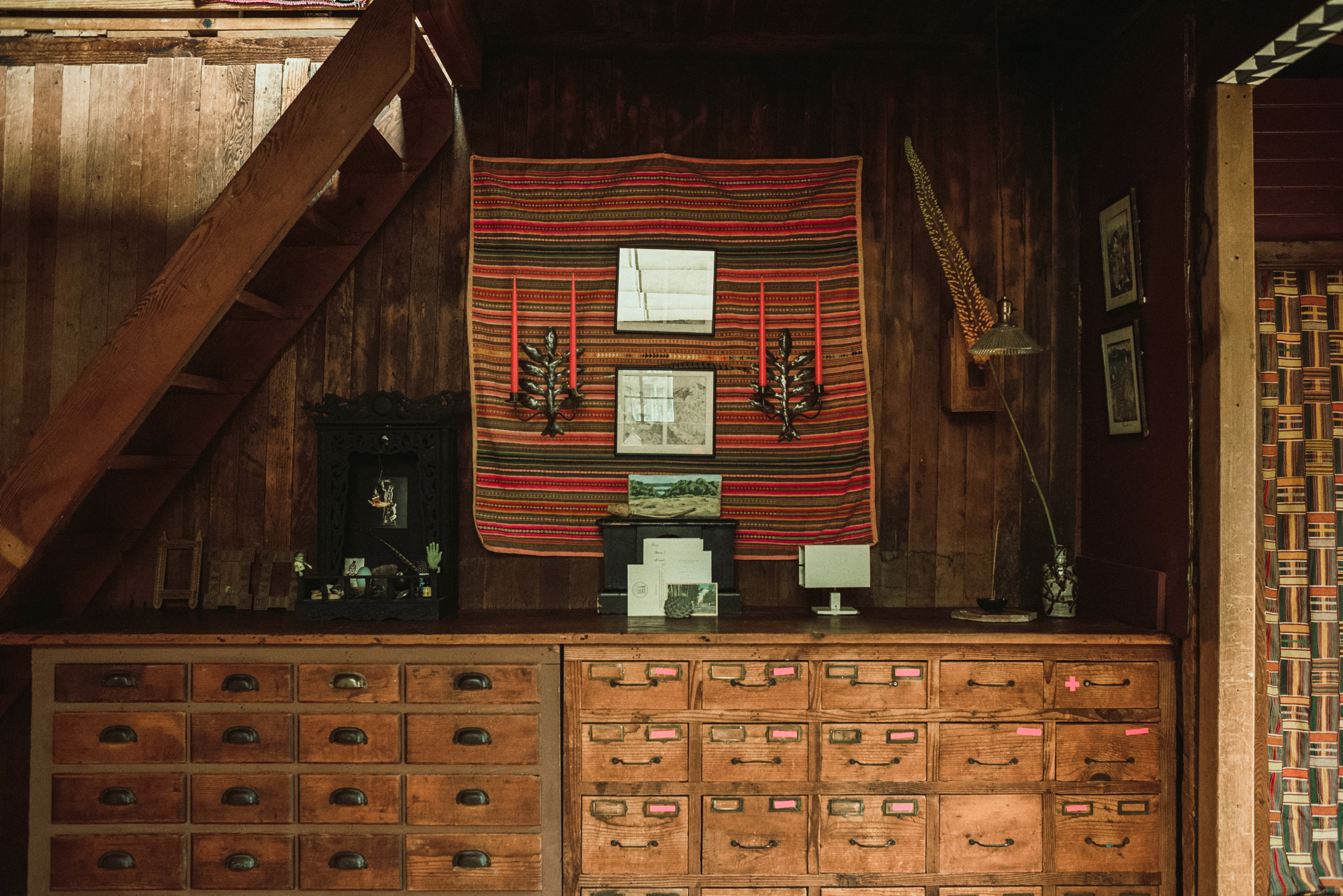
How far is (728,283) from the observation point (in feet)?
10.5

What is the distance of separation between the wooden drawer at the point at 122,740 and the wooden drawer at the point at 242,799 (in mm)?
134

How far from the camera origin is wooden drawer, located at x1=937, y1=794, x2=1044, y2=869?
255 cm

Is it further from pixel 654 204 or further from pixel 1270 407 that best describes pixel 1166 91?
pixel 654 204

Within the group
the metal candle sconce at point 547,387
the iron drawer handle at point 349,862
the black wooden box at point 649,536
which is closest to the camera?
the iron drawer handle at point 349,862

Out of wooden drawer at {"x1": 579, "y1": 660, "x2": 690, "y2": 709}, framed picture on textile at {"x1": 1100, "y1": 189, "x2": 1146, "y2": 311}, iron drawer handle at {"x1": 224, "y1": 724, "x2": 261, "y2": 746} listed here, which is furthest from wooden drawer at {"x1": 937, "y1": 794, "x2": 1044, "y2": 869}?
iron drawer handle at {"x1": 224, "y1": 724, "x2": 261, "y2": 746}

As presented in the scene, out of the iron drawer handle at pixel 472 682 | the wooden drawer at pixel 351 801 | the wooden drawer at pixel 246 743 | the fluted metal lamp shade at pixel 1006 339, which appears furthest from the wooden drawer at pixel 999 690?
the wooden drawer at pixel 246 743

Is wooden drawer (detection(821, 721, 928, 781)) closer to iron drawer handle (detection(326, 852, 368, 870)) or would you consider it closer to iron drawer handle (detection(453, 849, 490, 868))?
iron drawer handle (detection(453, 849, 490, 868))

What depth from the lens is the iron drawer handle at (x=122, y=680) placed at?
8.39 ft

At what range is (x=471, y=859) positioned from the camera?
99.6 inches

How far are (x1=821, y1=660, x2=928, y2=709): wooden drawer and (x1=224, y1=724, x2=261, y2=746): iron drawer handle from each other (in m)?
1.86

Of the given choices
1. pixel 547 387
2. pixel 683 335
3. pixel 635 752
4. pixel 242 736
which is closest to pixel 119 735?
pixel 242 736

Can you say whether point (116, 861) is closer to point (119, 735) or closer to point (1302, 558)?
point (119, 735)

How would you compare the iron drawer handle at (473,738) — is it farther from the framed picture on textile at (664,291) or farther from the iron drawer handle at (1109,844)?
the iron drawer handle at (1109,844)

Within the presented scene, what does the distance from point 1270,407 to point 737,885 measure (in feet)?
8.28
